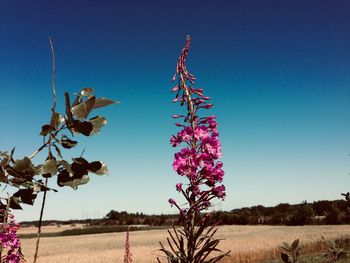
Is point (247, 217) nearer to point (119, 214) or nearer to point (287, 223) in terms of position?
point (287, 223)

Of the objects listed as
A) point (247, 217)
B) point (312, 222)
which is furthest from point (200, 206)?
point (247, 217)

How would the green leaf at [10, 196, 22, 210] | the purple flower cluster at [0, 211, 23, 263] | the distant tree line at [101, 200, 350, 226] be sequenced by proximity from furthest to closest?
the distant tree line at [101, 200, 350, 226], the purple flower cluster at [0, 211, 23, 263], the green leaf at [10, 196, 22, 210]

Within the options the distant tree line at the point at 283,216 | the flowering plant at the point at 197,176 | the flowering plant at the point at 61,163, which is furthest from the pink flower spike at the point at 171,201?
the distant tree line at the point at 283,216

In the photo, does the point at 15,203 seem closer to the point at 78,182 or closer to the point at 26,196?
the point at 26,196

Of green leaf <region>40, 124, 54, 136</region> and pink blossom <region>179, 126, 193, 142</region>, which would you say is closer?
green leaf <region>40, 124, 54, 136</region>

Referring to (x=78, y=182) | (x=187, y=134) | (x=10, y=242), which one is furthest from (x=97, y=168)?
(x=187, y=134)

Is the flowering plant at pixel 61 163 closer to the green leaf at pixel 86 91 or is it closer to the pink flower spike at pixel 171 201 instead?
the green leaf at pixel 86 91

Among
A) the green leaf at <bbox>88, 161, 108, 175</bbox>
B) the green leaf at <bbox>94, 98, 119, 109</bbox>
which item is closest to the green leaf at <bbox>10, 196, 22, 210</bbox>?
the green leaf at <bbox>88, 161, 108, 175</bbox>

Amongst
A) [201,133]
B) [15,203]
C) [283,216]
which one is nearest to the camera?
[15,203]

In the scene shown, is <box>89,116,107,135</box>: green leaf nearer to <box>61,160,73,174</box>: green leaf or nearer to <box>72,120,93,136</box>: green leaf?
<box>72,120,93,136</box>: green leaf

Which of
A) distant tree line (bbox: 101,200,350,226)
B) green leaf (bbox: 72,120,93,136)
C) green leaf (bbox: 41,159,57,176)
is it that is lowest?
green leaf (bbox: 41,159,57,176)

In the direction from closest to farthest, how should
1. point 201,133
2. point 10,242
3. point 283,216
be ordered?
point 10,242, point 201,133, point 283,216

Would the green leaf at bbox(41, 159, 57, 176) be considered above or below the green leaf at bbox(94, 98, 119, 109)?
below

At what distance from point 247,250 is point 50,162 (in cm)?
2469
